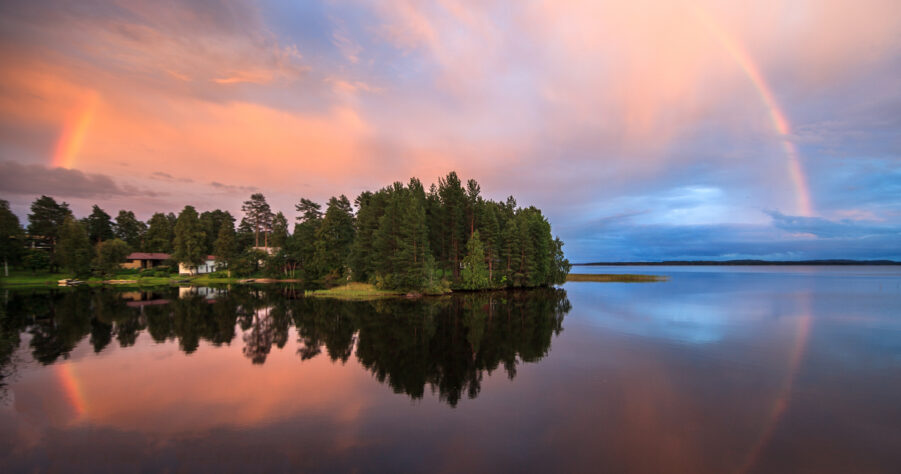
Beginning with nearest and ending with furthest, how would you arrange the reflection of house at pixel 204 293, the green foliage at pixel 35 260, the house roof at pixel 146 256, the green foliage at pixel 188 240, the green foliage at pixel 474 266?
the reflection of house at pixel 204 293
the green foliage at pixel 474 266
the green foliage at pixel 35 260
the green foliage at pixel 188 240
the house roof at pixel 146 256

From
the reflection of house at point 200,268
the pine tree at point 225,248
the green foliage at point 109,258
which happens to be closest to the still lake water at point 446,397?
the green foliage at point 109,258

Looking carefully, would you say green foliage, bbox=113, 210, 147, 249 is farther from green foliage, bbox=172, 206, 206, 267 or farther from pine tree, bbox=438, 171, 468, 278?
pine tree, bbox=438, 171, 468, 278

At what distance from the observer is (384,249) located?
187 ft

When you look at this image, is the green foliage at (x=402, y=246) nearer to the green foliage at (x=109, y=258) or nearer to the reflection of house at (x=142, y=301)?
the reflection of house at (x=142, y=301)

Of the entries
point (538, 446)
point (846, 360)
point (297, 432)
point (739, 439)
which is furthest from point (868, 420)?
point (297, 432)

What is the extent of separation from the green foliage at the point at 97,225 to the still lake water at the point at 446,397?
331 feet

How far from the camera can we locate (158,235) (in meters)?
109

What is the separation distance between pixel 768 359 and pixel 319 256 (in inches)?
3196

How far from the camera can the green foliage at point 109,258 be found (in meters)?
79.1

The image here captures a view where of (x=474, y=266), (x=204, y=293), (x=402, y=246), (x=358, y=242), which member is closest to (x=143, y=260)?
(x=204, y=293)

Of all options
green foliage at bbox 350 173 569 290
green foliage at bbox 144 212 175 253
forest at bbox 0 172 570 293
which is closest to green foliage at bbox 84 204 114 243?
forest at bbox 0 172 570 293

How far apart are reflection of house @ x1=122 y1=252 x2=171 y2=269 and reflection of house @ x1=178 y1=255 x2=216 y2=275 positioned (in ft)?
34.0

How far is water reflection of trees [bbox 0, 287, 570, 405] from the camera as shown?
20.2 m

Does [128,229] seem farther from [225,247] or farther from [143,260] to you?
[225,247]
